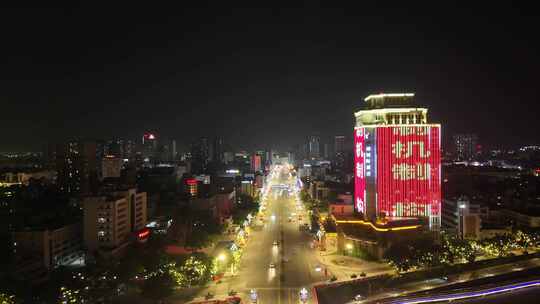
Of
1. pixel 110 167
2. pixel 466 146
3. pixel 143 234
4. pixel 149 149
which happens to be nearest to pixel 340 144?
pixel 466 146

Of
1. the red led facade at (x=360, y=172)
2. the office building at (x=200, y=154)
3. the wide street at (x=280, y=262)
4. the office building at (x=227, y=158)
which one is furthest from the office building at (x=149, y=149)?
the red led facade at (x=360, y=172)

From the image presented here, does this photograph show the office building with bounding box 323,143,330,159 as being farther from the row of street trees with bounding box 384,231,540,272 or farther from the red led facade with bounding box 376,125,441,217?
the row of street trees with bounding box 384,231,540,272

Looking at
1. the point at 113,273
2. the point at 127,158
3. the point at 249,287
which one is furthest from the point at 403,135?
the point at 127,158

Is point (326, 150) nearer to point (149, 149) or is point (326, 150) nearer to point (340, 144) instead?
point (340, 144)

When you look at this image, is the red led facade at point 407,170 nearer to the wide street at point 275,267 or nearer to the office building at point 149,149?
the wide street at point 275,267

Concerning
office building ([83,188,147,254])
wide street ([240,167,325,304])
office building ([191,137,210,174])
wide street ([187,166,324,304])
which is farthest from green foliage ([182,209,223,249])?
office building ([191,137,210,174])

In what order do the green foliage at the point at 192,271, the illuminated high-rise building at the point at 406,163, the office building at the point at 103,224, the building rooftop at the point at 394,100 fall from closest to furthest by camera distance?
the green foliage at the point at 192,271, the office building at the point at 103,224, the illuminated high-rise building at the point at 406,163, the building rooftop at the point at 394,100

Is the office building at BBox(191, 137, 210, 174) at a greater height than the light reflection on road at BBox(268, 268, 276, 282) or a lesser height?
greater
